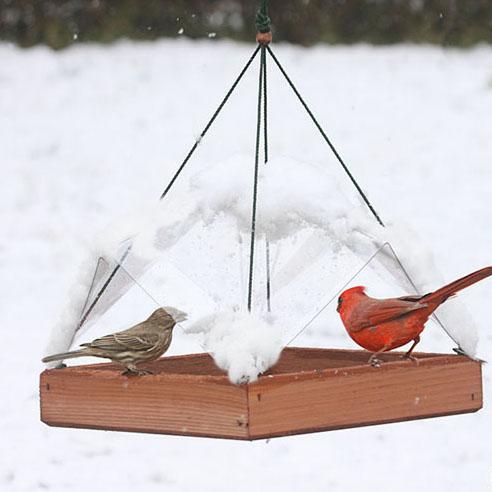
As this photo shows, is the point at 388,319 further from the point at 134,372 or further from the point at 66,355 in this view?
the point at 66,355

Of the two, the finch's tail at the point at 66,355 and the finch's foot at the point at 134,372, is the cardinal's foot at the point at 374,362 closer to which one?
the finch's foot at the point at 134,372

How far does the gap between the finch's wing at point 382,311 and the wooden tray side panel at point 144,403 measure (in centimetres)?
46

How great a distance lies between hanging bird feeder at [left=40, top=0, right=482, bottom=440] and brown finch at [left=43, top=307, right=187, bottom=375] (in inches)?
2.2

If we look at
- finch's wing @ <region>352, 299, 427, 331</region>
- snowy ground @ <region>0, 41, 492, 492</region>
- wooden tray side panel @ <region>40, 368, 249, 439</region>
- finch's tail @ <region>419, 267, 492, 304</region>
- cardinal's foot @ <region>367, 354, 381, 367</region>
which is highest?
finch's tail @ <region>419, 267, 492, 304</region>

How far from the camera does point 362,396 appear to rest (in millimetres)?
2877

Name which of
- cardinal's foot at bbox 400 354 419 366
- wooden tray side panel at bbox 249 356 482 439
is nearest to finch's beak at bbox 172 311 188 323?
wooden tray side panel at bbox 249 356 482 439

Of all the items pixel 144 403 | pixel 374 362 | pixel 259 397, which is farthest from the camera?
pixel 374 362

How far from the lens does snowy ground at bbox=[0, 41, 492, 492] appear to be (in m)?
5.02

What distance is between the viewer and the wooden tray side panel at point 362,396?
2.72 meters

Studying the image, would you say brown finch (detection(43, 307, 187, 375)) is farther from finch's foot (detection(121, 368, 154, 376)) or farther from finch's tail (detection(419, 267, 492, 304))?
finch's tail (detection(419, 267, 492, 304))

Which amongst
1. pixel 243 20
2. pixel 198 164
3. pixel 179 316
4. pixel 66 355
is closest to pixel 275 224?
pixel 179 316

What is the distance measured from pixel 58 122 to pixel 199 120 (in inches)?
47.6

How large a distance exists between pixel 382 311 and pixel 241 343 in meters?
0.46

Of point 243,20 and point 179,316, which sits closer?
point 179,316
